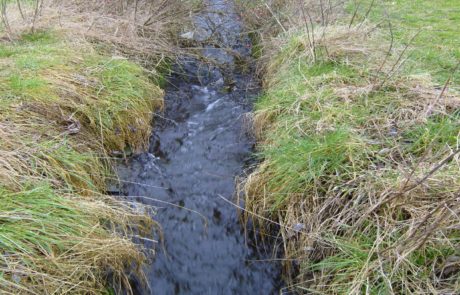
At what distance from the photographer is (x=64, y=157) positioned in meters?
3.47

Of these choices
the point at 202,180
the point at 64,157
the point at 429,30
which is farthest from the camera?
the point at 429,30

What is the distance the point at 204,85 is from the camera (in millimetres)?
6191

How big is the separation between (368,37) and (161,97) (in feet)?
9.26

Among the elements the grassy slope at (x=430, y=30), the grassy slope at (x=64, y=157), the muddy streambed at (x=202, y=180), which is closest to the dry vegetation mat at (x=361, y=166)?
the grassy slope at (x=430, y=30)

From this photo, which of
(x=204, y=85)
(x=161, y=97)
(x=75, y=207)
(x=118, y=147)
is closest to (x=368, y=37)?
(x=204, y=85)

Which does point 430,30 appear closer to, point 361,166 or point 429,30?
point 429,30

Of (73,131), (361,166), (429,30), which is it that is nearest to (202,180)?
(73,131)

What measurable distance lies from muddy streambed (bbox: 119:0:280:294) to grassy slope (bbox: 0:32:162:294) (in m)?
0.30

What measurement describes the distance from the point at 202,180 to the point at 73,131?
132 cm

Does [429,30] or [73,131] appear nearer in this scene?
[73,131]

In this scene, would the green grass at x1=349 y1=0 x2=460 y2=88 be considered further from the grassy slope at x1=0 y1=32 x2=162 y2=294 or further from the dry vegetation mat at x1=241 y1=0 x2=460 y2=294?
the grassy slope at x1=0 y1=32 x2=162 y2=294

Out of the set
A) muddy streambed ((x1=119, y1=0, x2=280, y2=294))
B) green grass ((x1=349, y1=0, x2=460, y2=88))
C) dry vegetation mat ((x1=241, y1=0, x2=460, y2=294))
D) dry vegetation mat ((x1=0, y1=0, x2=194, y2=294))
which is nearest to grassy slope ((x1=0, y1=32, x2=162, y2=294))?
dry vegetation mat ((x1=0, y1=0, x2=194, y2=294))

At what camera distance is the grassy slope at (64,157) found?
8.05 ft

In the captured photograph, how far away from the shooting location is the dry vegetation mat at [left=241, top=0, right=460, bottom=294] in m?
2.38
